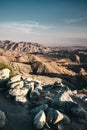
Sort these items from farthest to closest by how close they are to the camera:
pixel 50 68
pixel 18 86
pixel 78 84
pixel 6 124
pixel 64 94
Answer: pixel 50 68 < pixel 78 84 < pixel 18 86 < pixel 64 94 < pixel 6 124

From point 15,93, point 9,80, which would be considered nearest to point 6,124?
point 15,93

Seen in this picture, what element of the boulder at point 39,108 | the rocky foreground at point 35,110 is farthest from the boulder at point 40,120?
the boulder at point 39,108

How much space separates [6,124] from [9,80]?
1126 centimetres

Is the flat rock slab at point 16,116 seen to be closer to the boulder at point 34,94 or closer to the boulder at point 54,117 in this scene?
the boulder at point 54,117

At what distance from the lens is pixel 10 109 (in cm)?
2827

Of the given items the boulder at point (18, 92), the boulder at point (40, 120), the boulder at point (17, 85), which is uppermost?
the boulder at point (17, 85)

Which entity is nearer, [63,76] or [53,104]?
[53,104]

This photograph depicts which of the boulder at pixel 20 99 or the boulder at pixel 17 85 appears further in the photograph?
the boulder at pixel 17 85

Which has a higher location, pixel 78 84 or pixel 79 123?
pixel 79 123

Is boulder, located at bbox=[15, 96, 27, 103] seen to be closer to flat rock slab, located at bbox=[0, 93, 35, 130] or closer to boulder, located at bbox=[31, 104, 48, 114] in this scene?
flat rock slab, located at bbox=[0, 93, 35, 130]

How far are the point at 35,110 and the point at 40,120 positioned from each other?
315cm

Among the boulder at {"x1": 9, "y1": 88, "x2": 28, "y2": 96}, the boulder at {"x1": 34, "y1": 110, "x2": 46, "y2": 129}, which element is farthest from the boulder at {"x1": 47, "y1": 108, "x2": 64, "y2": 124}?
the boulder at {"x1": 9, "y1": 88, "x2": 28, "y2": 96}

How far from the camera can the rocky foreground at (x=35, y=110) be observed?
2467cm

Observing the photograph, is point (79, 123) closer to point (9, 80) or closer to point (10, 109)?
point (10, 109)
